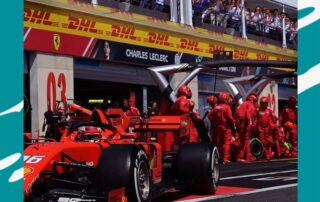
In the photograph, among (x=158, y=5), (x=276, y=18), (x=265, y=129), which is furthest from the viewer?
(x=276, y=18)

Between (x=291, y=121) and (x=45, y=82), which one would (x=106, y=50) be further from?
(x=291, y=121)

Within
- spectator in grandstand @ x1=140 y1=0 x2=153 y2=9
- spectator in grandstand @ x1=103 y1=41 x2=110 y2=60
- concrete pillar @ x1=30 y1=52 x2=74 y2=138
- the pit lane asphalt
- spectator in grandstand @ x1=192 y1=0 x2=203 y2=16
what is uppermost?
spectator in grandstand @ x1=192 y1=0 x2=203 y2=16

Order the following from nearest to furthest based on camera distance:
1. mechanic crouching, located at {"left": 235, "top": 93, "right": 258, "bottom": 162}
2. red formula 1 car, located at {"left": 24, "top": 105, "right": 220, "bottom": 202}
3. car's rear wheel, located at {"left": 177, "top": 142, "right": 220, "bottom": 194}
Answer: red formula 1 car, located at {"left": 24, "top": 105, "right": 220, "bottom": 202}
car's rear wheel, located at {"left": 177, "top": 142, "right": 220, "bottom": 194}
mechanic crouching, located at {"left": 235, "top": 93, "right": 258, "bottom": 162}

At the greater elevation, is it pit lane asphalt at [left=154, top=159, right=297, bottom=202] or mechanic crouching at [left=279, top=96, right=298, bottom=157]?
mechanic crouching at [left=279, top=96, right=298, bottom=157]

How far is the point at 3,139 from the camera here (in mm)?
3740

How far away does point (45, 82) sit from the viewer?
1542 cm

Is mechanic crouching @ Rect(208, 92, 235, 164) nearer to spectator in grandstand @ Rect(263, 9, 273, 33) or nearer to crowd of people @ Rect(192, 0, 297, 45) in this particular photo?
crowd of people @ Rect(192, 0, 297, 45)

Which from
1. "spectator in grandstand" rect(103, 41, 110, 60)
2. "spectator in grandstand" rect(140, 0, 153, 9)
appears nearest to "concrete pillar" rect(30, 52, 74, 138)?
"spectator in grandstand" rect(103, 41, 110, 60)

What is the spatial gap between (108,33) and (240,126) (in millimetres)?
5321

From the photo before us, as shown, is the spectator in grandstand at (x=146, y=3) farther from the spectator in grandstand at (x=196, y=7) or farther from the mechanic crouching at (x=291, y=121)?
the mechanic crouching at (x=291, y=121)

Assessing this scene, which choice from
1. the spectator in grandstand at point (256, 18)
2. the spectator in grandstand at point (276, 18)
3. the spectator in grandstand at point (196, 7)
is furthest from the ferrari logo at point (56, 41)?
the spectator in grandstand at point (276, 18)

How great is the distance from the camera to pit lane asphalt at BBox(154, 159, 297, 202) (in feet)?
23.1

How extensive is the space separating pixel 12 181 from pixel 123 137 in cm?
289

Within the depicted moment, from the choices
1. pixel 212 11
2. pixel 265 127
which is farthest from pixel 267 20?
pixel 265 127
